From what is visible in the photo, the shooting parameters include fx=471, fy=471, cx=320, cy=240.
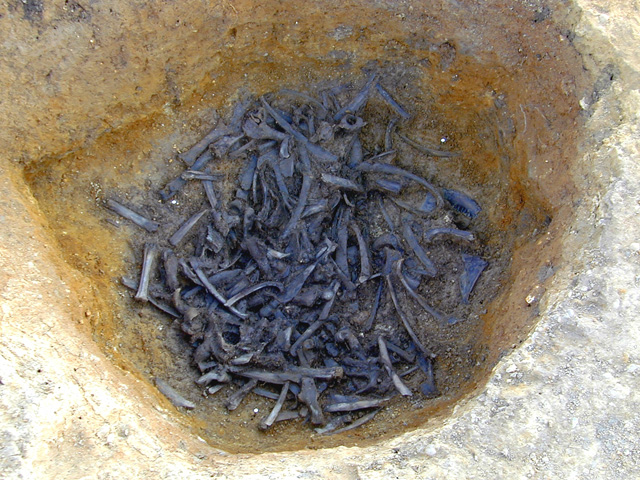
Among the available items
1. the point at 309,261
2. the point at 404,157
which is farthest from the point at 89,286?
the point at 404,157

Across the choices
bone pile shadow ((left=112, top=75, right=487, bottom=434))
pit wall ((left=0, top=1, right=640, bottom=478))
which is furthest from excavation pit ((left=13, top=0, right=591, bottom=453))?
bone pile shadow ((left=112, top=75, right=487, bottom=434))

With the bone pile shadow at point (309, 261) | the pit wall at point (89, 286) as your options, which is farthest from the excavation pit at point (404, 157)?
the bone pile shadow at point (309, 261)

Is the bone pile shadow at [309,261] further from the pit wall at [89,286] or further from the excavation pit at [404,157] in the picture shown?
the pit wall at [89,286]

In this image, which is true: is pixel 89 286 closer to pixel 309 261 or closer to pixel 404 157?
pixel 309 261

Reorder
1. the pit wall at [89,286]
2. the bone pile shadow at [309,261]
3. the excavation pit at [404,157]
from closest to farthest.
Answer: the pit wall at [89,286] < the excavation pit at [404,157] < the bone pile shadow at [309,261]

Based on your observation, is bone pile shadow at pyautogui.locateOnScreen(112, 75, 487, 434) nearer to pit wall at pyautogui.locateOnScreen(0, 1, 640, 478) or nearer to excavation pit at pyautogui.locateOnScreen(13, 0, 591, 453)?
excavation pit at pyautogui.locateOnScreen(13, 0, 591, 453)
